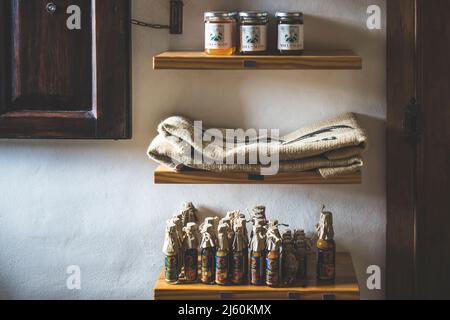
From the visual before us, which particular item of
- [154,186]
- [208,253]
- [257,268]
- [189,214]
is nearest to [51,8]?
[154,186]

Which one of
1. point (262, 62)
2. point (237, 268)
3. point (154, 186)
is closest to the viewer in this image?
point (262, 62)

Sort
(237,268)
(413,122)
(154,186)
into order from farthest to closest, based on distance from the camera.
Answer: (154,186)
(413,122)
(237,268)

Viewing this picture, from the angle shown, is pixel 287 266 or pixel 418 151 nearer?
pixel 287 266

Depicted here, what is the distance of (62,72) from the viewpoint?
233cm

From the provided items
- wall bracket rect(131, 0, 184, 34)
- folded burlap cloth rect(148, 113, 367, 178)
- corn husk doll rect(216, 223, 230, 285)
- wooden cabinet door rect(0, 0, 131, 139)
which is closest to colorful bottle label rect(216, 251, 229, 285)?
corn husk doll rect(216, 223, 230, 285)

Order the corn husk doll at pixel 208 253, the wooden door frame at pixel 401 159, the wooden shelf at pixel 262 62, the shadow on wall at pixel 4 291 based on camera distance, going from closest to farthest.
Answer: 1. the wooden shelf at pixel 262 62
2. the corn husk doll at pixel 208 253
3. the wooden door frame at pixel 401 159
4. the shadow on wall at pixel 4 291

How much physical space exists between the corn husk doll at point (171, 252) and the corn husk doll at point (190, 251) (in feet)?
0.09

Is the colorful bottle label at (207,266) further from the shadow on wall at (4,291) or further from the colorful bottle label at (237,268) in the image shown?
the shadow on wall at (4,291)

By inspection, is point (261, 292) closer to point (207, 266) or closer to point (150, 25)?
point (207, 266)

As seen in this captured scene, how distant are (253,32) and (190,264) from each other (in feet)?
2.21

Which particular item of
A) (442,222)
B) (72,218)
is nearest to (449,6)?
(442,222)

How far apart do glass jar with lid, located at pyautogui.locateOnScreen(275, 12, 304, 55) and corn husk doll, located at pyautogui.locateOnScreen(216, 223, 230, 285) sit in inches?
20.5

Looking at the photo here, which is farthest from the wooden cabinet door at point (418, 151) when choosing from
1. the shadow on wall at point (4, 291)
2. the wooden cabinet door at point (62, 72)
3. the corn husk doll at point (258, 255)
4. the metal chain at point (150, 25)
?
the shadow on wall at point (4, 291)

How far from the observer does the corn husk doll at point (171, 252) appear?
2270 millimetres
